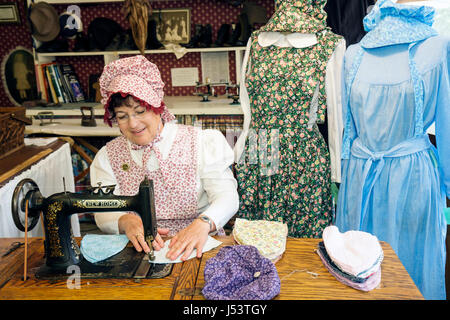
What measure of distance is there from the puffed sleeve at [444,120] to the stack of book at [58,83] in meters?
3.53

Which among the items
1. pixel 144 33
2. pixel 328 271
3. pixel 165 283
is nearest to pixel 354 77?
pixel 328 271

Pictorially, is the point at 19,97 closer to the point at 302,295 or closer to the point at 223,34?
the point at 223,34

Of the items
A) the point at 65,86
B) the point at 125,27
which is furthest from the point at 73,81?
the point at 125,27

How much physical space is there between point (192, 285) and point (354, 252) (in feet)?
1.67

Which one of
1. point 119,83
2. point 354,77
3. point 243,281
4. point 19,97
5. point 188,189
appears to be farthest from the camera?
point 19,97

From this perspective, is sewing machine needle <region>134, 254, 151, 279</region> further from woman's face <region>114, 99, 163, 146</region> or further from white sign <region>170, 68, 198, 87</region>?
white sign <region>170, 68, 198, 87</region>

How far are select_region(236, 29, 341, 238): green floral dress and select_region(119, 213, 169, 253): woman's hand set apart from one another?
104 centimetres

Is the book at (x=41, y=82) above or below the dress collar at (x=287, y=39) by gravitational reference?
below

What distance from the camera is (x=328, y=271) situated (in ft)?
3.77

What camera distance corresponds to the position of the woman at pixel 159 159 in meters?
1.54

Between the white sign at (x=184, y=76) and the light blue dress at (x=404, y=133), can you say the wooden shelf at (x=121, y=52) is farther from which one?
the light blue dress at (x=404, y=133)

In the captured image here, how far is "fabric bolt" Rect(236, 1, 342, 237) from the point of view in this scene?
2150 mm

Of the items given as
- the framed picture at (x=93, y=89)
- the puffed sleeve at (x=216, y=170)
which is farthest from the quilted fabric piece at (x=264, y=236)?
the framed picture at (x=93, y=89)
